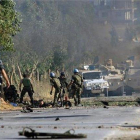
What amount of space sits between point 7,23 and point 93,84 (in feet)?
68.0

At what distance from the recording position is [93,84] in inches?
1922

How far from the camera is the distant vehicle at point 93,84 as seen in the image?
1918 inches

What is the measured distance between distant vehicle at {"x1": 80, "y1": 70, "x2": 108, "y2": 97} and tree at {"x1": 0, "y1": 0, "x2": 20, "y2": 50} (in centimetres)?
1874

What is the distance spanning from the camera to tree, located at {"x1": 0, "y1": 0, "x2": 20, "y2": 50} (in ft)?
93.5

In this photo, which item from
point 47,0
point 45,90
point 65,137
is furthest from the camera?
point 47,0

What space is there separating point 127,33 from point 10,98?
48090 millimetres

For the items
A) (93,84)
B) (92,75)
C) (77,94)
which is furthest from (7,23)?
(92,75)

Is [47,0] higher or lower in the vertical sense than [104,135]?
higher

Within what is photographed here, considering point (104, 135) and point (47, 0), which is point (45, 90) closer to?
point (104, 135)

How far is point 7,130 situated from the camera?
14320 mm

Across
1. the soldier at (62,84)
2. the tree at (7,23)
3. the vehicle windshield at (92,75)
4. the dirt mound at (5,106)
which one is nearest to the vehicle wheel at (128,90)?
the vehicle windshield at (92,75)

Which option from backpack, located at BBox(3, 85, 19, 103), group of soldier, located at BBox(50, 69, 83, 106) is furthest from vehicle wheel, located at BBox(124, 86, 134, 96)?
backpack, located at BBox(3, 85, 19, 103)

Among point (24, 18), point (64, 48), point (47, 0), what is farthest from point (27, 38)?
point (47, 0)

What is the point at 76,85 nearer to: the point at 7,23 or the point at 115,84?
the point at 7,23
